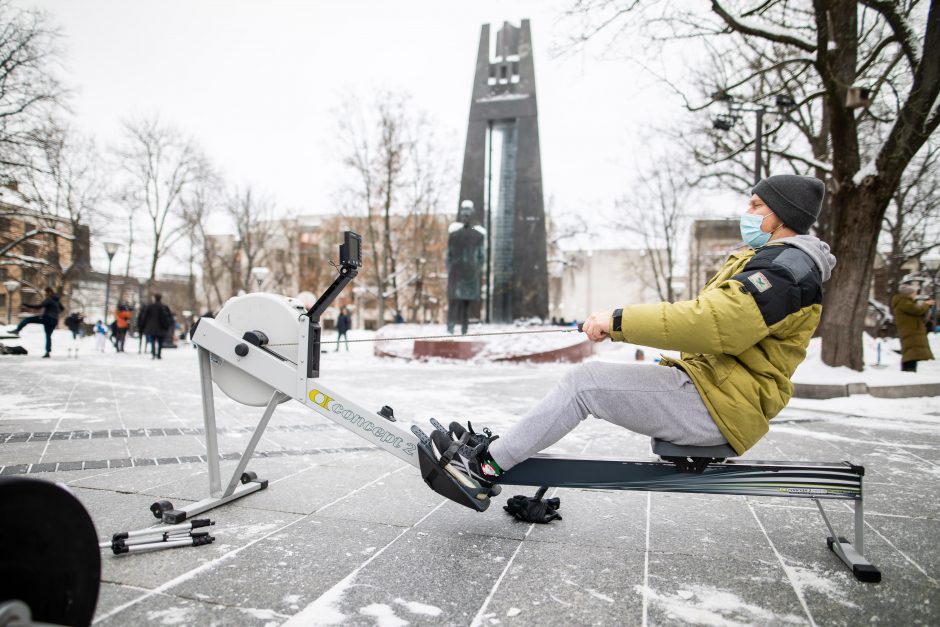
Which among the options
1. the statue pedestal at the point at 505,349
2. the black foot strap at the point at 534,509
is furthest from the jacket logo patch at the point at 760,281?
the statue pedestal at the point at 505,349

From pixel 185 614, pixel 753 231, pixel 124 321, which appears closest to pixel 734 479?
pixel 753 231

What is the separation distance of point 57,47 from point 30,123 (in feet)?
8.54

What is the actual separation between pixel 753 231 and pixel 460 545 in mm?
2000

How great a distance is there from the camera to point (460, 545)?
2615 millimetres

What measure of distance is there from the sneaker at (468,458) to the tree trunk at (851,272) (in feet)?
31.8

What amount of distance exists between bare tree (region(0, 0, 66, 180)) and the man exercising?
20.8 meters

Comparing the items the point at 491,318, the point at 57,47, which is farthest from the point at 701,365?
the point at 57,47

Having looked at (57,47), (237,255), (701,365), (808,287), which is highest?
(57,47)

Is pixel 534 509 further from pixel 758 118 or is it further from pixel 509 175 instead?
pixel 509 175

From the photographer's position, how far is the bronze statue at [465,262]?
16.1 metres

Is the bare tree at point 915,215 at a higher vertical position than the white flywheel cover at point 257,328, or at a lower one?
higher

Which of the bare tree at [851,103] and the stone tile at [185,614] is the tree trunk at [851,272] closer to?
the bare tree at [851,103]

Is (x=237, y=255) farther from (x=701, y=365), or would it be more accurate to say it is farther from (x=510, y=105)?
(x=701, y=365)

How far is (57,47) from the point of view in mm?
17672
